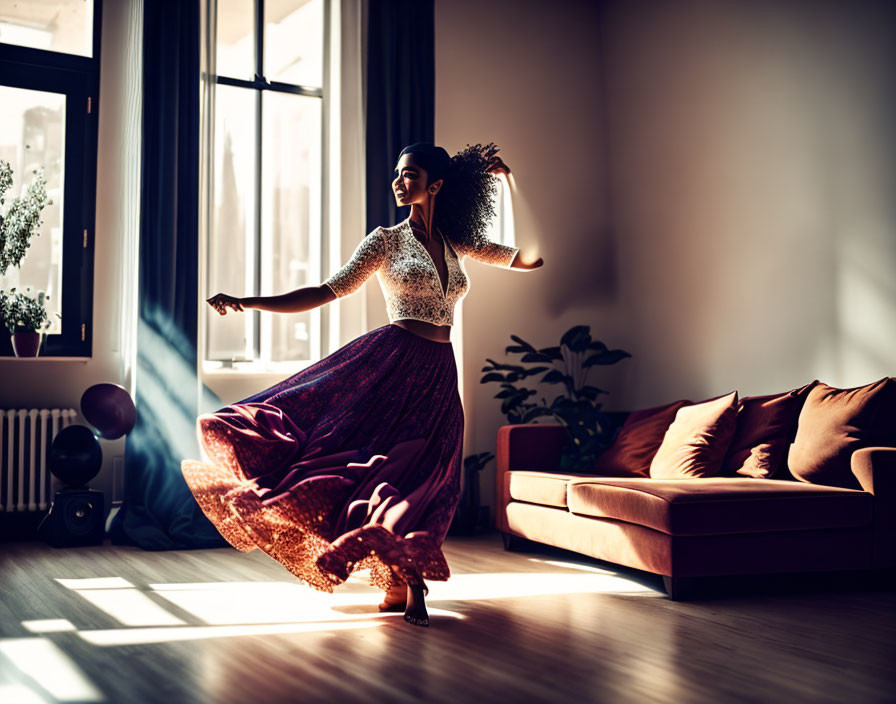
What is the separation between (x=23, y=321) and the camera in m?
4.95

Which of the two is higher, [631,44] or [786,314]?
[631,44]

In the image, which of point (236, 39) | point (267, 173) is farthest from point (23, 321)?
point (236, 39)

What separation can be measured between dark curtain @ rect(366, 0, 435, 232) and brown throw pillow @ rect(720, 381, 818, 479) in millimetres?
2410

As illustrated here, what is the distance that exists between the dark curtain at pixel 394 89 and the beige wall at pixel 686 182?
195mm

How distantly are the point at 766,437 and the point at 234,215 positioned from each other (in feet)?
10.8

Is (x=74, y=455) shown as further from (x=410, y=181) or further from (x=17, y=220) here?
(x=410, y=181)

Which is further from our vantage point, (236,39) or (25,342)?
(236,39)

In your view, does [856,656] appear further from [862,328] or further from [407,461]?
[862,328]

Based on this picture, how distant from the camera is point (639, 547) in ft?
12.3

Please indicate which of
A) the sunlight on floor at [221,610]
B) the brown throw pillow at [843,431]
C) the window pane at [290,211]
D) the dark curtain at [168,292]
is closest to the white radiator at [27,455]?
the dark curtain at [168,292]

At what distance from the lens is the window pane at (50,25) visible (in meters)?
5.14

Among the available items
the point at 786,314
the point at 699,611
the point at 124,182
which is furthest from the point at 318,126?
the point at 699,611

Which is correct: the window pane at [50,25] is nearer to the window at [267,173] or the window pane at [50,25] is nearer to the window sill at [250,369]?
the window at [267,173]

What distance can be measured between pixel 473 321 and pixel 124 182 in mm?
2229
